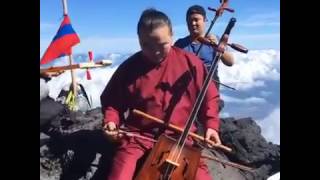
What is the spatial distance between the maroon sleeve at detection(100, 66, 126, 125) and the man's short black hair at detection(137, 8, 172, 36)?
0.15m

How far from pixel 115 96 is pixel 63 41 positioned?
238mm

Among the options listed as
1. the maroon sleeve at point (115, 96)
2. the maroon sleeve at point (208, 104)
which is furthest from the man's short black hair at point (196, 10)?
the maroon sleeve at point (115, 96)

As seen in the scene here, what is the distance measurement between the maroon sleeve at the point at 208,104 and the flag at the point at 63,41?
0.39 meters

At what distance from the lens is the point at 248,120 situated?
2.10 m

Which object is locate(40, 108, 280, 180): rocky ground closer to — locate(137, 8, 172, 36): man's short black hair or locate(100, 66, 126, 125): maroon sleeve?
locate(100, 66, 126, 125): maroon sleeve

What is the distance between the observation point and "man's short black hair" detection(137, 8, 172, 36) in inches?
76.4

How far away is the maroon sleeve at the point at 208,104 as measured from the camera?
194 centimetres

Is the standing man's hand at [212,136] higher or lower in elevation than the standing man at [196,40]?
lower

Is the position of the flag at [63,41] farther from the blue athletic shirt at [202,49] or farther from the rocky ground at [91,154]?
the blue athletic shirt at [202,49]

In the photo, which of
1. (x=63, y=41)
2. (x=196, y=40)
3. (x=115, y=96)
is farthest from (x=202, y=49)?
(x=63, y=41)

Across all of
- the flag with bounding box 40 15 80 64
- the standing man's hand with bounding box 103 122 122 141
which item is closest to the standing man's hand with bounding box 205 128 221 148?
the standing man's hand with bounding box 103 122 122 141

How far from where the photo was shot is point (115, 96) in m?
1.96

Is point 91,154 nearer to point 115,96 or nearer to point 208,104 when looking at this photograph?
point 115,96
